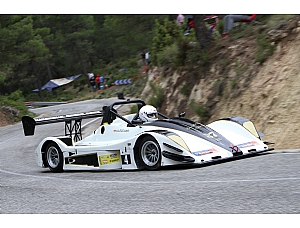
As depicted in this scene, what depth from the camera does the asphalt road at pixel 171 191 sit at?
572 cm

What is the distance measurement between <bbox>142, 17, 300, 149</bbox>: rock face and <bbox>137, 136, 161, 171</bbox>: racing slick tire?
393 centimetres

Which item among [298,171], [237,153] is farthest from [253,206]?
[237,153]

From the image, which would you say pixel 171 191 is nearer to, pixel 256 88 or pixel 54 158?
pixel 54 158

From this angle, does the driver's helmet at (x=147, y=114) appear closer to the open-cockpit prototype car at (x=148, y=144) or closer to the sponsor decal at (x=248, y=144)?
the open-cockpit prototype car at (x=148, y=144)

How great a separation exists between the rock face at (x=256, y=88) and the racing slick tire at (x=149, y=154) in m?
3.93

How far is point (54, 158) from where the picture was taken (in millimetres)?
11617

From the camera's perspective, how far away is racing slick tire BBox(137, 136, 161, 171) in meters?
9.26

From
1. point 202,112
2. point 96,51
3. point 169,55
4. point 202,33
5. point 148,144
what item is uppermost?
point 96,51

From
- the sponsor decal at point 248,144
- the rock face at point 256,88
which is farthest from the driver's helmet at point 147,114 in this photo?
the rock face at point 256,88

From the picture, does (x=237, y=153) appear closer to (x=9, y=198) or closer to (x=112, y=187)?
(x=112, y=187)

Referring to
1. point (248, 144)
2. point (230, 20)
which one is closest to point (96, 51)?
point (230, 20)

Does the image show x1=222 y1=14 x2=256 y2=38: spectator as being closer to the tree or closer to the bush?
the tree

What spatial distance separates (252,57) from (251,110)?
91.9 inches

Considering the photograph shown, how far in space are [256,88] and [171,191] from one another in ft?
27.7
